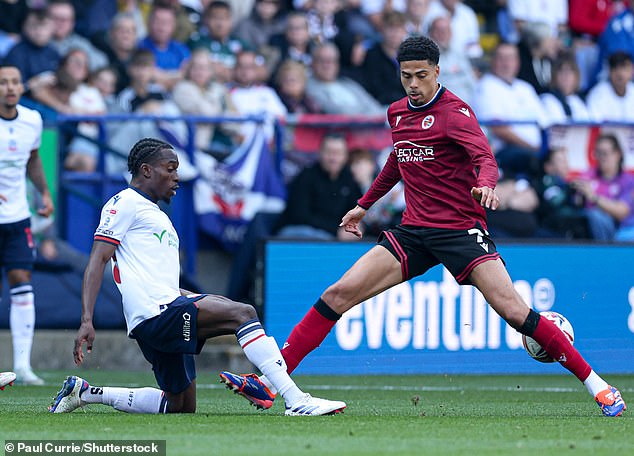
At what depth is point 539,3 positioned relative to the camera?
17953mm

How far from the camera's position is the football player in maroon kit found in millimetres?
7941

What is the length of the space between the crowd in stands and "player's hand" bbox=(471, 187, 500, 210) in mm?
6392

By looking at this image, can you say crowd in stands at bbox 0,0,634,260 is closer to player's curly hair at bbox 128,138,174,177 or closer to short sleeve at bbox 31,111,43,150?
short sleeve at bbox 31,111,43,150

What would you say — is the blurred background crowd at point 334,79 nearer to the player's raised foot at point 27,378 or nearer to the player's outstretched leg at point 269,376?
the player's raised foot at point 27,378

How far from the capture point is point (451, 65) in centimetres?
1666

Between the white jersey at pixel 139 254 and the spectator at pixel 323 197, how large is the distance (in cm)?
611

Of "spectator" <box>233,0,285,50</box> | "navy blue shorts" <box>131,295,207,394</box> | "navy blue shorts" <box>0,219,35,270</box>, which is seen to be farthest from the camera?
"spectator" <box>233,0,285,50</box>

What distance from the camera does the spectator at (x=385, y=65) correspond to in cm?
1619

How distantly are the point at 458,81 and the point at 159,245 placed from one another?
942 centimetres

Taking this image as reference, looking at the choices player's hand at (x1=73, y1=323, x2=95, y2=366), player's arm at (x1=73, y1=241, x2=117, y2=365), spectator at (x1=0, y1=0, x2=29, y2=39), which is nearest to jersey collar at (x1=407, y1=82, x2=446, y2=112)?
player's arm at (x1=73, y1=241, x2=117, y2=365)

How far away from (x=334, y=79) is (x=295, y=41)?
77cm

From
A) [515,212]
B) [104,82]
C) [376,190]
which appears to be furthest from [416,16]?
[376,190]

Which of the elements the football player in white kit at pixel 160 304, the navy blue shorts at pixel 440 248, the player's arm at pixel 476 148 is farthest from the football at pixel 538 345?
the football player in white kit at pixel 160 304

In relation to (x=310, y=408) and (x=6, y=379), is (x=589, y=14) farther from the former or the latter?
(x=6, y=379)
